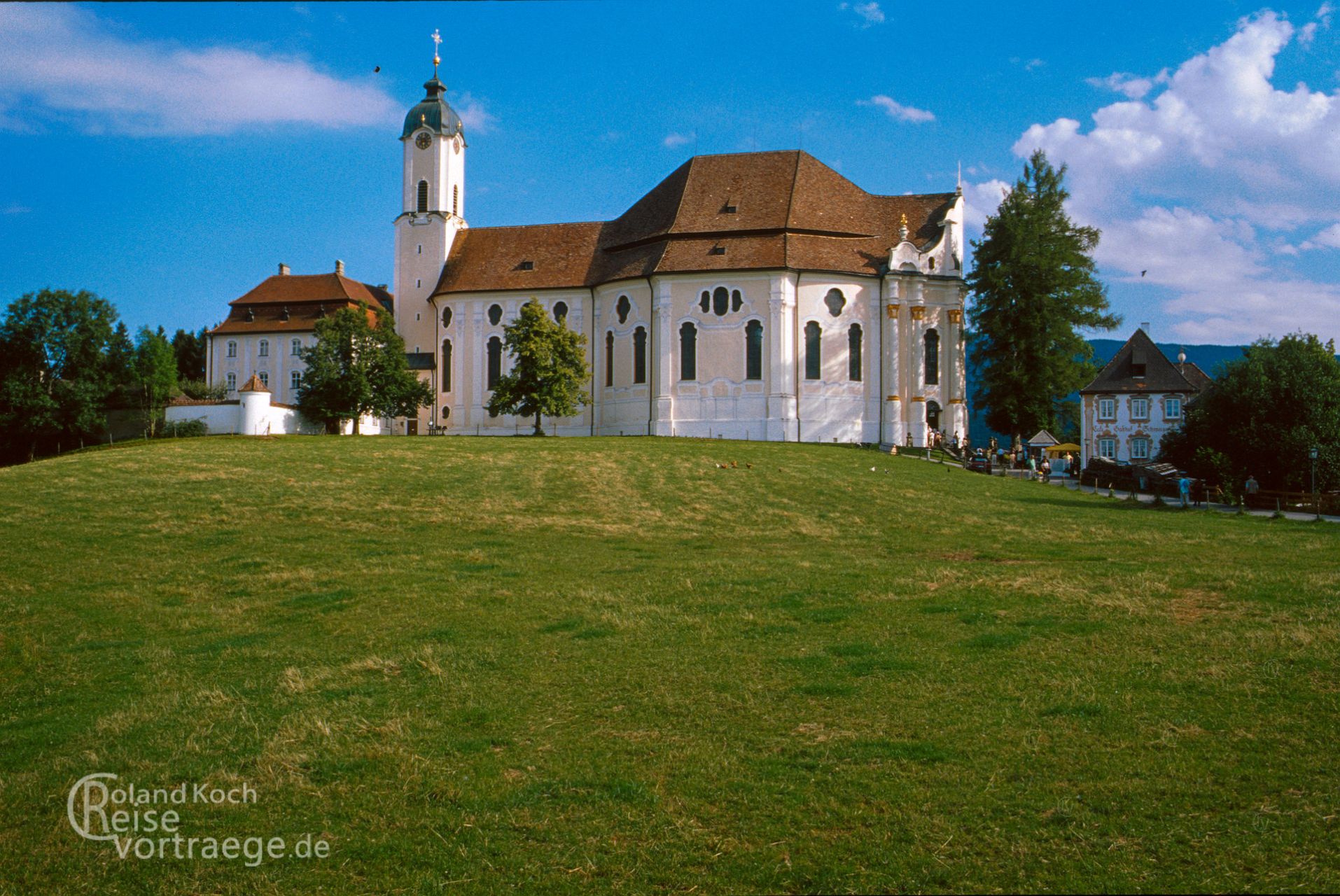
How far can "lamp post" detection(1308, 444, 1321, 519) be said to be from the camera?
106 feet

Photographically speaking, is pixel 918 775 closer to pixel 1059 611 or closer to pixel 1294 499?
pixel 1059 611

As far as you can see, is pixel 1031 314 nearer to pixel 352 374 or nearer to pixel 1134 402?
pixel 1134 402

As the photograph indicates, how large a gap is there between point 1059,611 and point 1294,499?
3121 centimetres

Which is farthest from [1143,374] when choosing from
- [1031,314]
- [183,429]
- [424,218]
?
[183,429]

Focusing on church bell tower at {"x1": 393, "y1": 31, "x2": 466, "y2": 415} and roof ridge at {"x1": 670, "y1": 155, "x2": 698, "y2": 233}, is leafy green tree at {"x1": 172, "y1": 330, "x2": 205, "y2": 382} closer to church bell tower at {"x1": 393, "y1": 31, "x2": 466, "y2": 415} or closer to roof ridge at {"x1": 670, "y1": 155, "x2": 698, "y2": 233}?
church bell tower at {"x1": 393, "y1": 31, "x2": 466, "y2": 415}

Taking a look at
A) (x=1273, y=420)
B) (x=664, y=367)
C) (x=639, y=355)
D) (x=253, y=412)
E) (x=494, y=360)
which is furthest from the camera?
(x=494, y=360)

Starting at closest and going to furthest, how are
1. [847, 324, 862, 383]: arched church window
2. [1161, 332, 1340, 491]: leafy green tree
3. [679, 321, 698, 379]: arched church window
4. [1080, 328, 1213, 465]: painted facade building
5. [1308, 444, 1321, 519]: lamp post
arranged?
[1308, 444, 1321, 519]: lamp post, [1161, 332, 1340, 491]: leafy green tree, [847, 324, 862, 383]: arched church window, [679, 321, 698, 379]: arched church window, [1080, 328, 1213, 465]: painted facade building

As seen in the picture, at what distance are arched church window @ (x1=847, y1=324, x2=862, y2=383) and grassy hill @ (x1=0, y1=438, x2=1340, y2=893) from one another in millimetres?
35025

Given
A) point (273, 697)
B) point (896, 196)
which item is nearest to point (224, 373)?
point (896, 196)

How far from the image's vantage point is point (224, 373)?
80.4 m

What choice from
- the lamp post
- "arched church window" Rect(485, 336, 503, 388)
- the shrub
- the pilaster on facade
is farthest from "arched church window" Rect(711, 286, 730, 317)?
the shrub

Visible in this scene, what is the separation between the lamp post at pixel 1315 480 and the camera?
32.3 meters

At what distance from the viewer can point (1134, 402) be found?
61.8 m

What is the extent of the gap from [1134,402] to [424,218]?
164 ft
